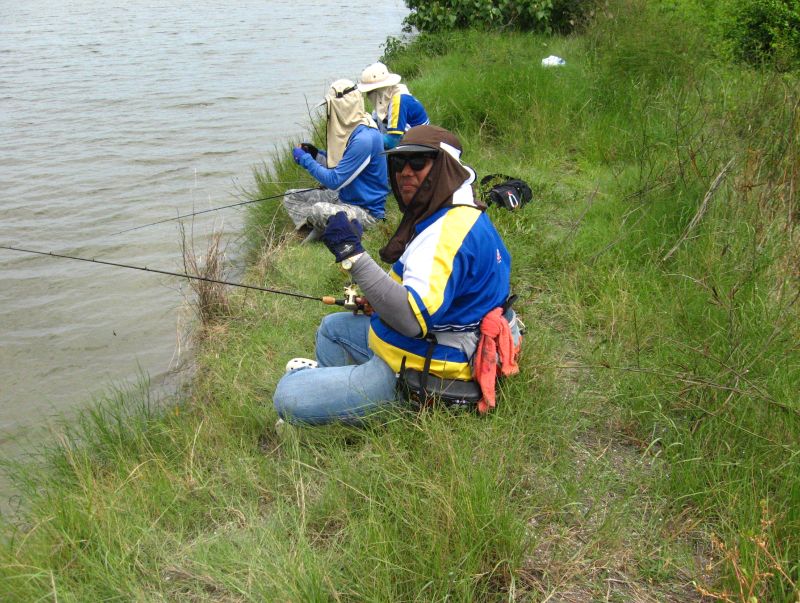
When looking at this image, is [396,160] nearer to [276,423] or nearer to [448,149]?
[448,149]

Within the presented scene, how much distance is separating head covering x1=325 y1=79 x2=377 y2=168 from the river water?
57.4 inches

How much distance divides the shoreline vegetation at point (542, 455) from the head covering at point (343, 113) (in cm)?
136

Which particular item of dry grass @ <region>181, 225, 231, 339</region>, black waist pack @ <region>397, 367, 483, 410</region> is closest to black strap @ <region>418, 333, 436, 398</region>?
black waist pack @ <region>397, 367, 483, 410</region>

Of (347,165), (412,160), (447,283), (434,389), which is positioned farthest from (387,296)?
(347,165)

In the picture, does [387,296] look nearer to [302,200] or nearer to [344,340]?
[344,340]

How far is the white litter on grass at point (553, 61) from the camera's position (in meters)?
8.57

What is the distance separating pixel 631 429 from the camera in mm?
3047

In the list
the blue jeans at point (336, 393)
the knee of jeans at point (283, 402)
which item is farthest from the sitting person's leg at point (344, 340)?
the knee of jeans at point (283, 402)

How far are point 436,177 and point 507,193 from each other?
258cm

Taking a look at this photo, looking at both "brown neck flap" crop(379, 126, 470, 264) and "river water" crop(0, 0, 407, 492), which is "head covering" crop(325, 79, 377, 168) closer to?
"river water" crop(0, 0, 407, 492)

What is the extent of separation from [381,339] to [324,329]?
616mm

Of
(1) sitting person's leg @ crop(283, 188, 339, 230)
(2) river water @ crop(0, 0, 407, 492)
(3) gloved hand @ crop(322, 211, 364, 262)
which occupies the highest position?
(3) gloved hand @ crop(322, 211, 364, 262)

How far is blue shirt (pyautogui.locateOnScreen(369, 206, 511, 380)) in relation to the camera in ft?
8.98

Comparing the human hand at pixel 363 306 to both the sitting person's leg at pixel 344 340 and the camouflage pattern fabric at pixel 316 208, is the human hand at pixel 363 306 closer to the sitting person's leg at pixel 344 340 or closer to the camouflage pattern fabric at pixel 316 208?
the sitting person's leg at pixel 344 340
